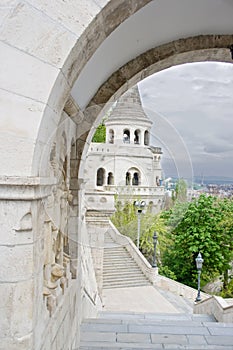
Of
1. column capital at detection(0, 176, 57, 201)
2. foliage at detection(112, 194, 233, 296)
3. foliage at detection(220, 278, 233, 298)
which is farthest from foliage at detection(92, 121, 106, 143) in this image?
foliage at detection(220, 278, 233, 298)

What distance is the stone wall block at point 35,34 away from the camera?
168 cm

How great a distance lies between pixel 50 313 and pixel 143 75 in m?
2.43

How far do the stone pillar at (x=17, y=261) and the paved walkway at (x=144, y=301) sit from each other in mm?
8047

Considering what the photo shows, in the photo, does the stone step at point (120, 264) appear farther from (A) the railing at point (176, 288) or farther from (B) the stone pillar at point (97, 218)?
(B) the stone pillar at point (97, 218)

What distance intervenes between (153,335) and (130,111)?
2.80 metres

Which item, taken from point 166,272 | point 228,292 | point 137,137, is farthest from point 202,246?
point 137,137

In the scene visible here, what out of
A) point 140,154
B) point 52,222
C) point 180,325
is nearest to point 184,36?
point 140,154

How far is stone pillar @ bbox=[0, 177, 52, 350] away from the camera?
1.69 m

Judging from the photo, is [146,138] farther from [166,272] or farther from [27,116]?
[166,272]

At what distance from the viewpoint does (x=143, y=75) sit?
3664 mm

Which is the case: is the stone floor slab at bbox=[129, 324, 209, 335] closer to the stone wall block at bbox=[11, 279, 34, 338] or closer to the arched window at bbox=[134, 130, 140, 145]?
the arched window at bbox=[134, 130, 140, 145]

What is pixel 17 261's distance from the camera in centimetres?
171

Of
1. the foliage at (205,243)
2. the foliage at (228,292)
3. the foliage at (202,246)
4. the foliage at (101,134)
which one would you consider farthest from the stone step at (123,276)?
the foliage at (101,134)

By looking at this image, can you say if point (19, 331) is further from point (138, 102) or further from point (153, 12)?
point (138, 102)
